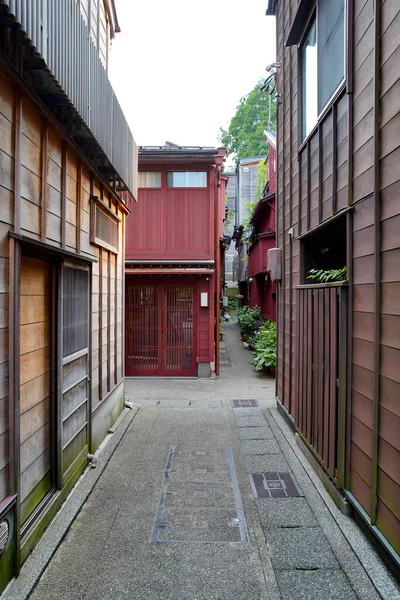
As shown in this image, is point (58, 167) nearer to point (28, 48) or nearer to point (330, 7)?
point (28, 48)

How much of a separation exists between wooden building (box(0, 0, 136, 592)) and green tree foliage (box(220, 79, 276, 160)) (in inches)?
1297

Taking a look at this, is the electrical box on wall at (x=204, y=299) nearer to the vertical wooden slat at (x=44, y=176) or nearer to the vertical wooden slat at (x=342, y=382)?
the vertical wooden slat at (x=342, y=382)

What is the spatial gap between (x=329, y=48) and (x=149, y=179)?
649cm

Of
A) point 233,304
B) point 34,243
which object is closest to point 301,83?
point 34,243

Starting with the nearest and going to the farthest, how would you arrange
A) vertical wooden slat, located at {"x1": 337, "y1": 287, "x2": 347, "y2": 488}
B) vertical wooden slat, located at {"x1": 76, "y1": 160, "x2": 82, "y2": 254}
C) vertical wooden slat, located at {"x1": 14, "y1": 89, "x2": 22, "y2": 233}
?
1. vertical wooden slat, located at {"x1": 14, "y1": 89, "x2": 22, "y2": 233}
2. vertical wooden slat, located at {"x1": 337, "y1": 287, "x2": 347, "y2": 488}
3. vertical wooden slat, located at {"x1": 76, "y1": 160, "x2": 82, "y2": 254}

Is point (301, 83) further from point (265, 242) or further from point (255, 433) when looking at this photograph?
point (265, 242)

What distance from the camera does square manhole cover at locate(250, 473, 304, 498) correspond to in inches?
156

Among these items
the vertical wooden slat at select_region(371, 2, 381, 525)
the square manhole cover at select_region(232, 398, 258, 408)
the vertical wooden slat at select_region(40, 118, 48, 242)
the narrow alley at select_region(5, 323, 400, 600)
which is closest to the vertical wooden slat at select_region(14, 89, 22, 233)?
the vertical wooden slat at select_region(40, 118, 48, 242)

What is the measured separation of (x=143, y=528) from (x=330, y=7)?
5.63 m

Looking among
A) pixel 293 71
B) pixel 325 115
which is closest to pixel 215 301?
pixel 293 71

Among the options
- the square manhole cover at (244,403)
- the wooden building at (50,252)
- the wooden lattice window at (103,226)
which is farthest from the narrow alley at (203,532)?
the wooden lattice window at (103,226)

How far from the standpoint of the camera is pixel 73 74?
3195 millimetres

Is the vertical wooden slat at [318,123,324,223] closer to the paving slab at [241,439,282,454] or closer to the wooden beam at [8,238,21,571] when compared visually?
the paving slab at [241,439,282,454]

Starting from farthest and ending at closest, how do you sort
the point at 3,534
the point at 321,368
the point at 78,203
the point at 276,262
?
the point at 276,262 < the point at 321,368 < the point at 78,203 < the point at 3,534
